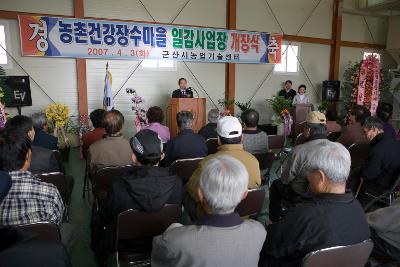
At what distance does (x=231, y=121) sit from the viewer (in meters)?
2.39

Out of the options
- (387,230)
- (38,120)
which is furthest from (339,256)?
(38,120)

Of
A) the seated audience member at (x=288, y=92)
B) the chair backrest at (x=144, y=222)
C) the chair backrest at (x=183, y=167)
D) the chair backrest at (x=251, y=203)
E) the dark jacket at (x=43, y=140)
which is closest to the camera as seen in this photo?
the chair backrest at (x=144, y=222)

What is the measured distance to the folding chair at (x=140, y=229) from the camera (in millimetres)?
1661

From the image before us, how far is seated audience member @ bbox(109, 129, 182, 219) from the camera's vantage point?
1.68m

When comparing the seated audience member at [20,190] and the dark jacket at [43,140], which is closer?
the seated audience member at [20,190]

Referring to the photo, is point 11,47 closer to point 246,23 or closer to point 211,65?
point 211,65

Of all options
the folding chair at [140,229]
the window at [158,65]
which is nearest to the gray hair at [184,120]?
the folding chair at [140,229]

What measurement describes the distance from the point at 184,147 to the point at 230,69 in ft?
18.6

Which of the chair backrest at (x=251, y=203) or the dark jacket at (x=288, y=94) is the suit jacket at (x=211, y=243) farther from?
the dark jacket at (x=288, y=94)

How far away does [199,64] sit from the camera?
7992 mm

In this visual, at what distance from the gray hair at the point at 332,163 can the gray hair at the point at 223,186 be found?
463mm

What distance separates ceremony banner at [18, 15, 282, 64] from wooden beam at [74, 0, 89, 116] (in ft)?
0.60

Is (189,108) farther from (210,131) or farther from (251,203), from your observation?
(251,203)

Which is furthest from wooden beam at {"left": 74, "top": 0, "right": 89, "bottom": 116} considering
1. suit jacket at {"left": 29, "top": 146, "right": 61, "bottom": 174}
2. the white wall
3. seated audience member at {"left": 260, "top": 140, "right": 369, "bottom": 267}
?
seated audience member at {"left": 260, "top": 140, "right": 369, "bottom": 267}
